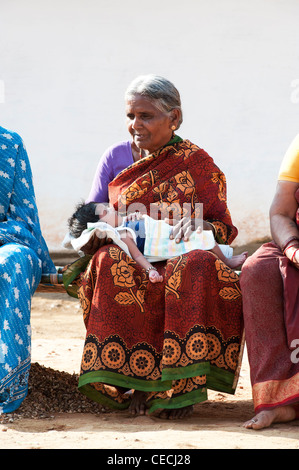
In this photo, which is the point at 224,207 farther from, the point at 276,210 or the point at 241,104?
the point at 241,104

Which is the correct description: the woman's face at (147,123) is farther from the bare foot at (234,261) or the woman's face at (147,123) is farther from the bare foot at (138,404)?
the bare foot at (138,404)

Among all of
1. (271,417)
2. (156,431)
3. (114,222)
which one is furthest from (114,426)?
(114,222)

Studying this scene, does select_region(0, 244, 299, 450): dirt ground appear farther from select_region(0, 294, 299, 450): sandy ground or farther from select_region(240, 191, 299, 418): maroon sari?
select_region(240, 191, 299, 418): maroon sari

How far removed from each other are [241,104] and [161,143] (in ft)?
16.5

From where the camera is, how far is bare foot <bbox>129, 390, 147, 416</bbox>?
456 centimetres

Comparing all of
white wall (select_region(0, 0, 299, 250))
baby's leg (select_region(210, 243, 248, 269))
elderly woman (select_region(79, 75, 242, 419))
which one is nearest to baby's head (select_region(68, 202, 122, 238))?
elderly woman (select_region(79, 75, 242, 419))

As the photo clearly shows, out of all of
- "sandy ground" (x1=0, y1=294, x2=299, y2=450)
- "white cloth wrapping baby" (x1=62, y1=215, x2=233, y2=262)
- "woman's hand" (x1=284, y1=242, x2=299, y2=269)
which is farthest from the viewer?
"white cloth wrapping baby" (x1=62, y1=215, x2=233, y2=262)

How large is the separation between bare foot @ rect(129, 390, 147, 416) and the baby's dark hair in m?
1.04

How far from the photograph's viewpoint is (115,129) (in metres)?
10.1

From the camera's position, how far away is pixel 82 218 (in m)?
4.81

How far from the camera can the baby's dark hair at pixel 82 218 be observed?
189 inches

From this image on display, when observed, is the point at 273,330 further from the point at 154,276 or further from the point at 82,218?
the point at 82,218

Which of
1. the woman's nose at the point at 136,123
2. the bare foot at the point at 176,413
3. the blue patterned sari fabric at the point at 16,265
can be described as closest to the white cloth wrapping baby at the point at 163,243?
the blue patterned sari fabric at the point at 16,265
